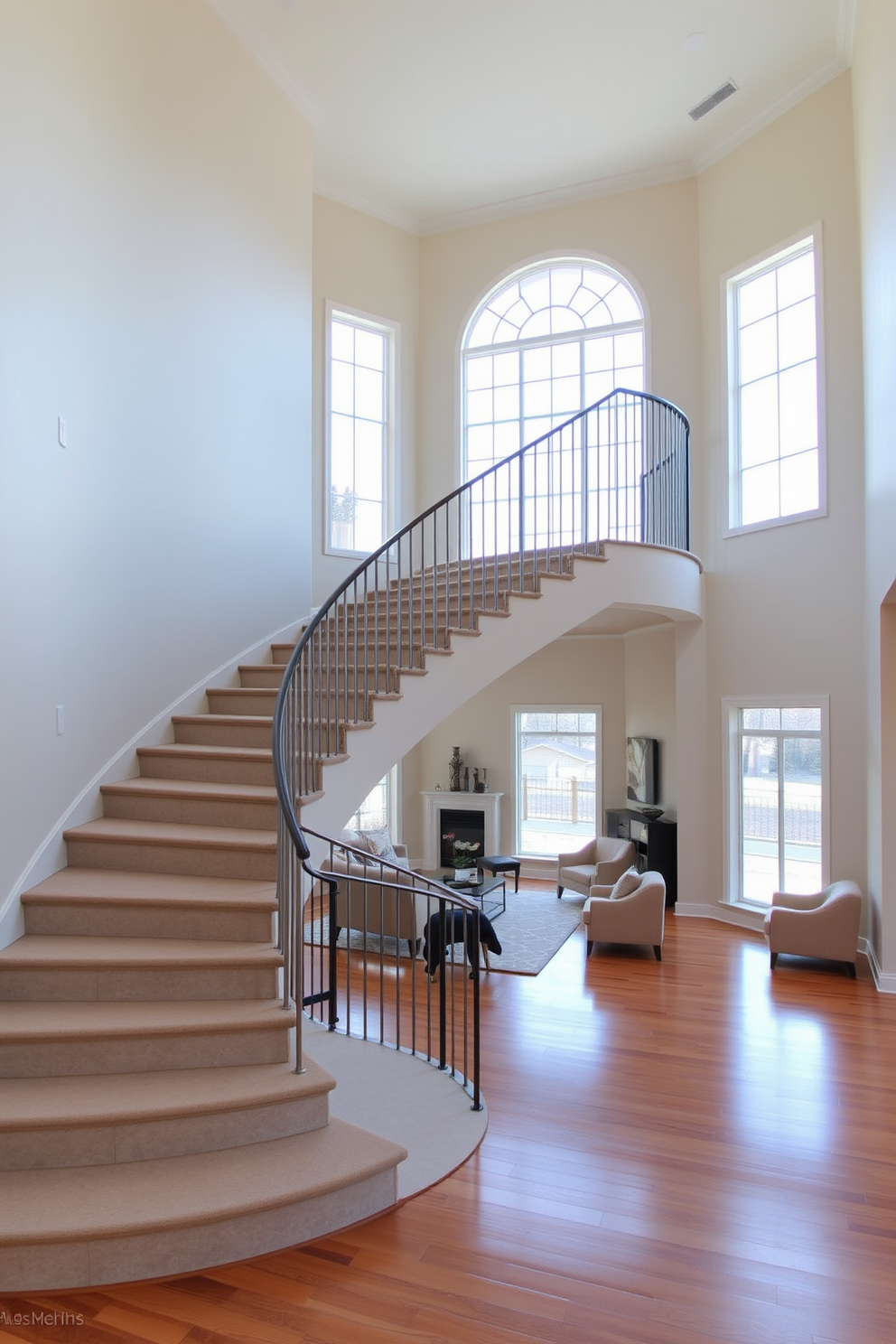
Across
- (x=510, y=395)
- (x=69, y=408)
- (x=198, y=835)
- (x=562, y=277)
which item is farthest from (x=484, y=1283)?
(x=562, y=277)

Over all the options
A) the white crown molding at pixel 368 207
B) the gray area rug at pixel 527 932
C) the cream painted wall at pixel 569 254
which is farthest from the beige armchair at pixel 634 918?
the white crown molding at pixel 368 207

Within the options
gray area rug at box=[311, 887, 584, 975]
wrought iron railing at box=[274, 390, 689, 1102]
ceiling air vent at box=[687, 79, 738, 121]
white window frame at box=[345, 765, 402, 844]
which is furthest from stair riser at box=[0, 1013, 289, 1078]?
ceiling air vent at box=[687, 79, 738, 121]

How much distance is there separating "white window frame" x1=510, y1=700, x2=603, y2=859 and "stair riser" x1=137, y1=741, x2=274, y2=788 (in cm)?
614

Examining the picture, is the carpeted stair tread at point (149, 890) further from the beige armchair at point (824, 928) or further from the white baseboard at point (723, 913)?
the white baseboard at point (723, 913)

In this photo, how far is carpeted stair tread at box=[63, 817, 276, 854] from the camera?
14.7 feet

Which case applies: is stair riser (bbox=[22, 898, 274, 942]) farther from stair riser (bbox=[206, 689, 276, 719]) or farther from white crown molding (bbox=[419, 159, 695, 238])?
white crown molding (bbox=[419, 159, 695, 238])

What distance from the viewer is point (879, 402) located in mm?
6020

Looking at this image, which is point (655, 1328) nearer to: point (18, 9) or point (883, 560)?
point (883, 560)

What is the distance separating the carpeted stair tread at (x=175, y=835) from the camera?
4488 mm

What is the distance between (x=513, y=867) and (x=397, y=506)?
446 centimetres

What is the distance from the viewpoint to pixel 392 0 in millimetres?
7082

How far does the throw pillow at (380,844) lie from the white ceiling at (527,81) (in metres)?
7.08

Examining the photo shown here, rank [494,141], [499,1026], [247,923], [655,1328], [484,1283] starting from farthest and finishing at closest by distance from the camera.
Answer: [494,141] → [499,1026] → [247,923] → [484,1283] → [655,1328]

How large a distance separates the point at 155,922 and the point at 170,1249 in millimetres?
1483
